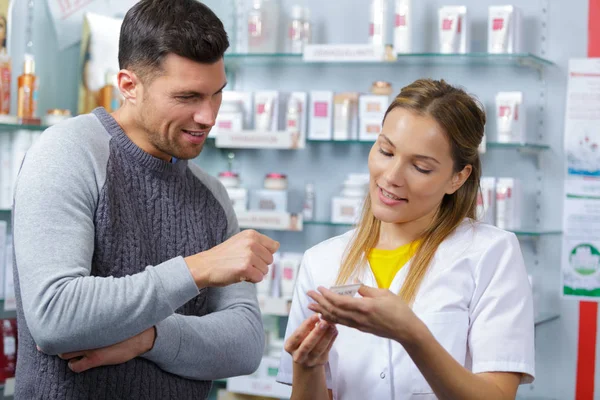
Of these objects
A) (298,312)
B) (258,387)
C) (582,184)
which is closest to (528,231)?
(582,184)

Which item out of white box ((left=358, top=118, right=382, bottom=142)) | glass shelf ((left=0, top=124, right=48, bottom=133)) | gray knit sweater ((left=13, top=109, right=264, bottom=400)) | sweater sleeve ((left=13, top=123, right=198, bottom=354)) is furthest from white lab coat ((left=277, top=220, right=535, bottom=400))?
white box ((left=358, top=118, right=382, bottom=142))

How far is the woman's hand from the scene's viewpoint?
1.65m

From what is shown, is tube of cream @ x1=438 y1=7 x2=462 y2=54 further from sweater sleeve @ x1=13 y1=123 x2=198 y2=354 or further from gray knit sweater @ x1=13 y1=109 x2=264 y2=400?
sweater sleeve @ x1=13 y1=123 x2=198 y2=354

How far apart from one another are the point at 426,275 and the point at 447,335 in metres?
0.15

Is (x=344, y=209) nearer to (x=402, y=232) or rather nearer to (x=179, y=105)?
(x=402, y=232)

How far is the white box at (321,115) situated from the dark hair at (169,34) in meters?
2.04

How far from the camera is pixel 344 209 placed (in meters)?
3.85

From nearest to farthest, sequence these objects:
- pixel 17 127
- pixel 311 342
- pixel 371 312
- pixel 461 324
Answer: pixel 371 312, pixel 311 342, pixel 461 324, pixel 17 127

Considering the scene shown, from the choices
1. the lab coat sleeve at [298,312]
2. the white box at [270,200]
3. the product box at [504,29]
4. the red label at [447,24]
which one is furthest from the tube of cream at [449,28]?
the lab coat sleeve at [298,312]

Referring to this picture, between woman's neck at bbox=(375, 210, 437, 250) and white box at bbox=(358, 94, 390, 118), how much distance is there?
179cm

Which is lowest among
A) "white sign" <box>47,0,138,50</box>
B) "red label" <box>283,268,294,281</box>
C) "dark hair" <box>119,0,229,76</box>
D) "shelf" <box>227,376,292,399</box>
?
"shelf" <box>227,376,292,399</box>

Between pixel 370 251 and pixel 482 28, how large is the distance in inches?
84.4

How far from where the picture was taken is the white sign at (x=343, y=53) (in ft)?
12.1

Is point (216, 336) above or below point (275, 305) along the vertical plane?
above
